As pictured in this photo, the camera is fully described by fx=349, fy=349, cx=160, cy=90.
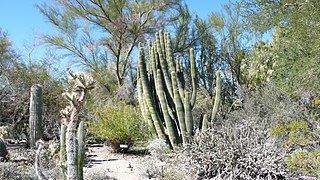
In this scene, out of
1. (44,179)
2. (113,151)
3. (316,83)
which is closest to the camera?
(44,179)

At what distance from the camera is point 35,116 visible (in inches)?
361

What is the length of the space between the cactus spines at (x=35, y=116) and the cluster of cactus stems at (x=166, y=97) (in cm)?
280

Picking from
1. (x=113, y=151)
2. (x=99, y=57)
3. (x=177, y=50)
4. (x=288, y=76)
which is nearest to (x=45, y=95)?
(x=113, y=151)

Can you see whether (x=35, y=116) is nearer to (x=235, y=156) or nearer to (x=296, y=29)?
(x=235, y=156)

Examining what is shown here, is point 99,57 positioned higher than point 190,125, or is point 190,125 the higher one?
point 99,57

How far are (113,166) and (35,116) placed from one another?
3.40 meters

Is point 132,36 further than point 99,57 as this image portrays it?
No

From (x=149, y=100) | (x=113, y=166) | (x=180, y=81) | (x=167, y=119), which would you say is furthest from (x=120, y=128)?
(x=180, y=81)

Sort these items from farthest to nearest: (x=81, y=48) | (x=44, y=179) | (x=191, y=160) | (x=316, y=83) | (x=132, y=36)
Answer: (x=81, y=48), (x=132, y=36), (x=316, y=83), (x=191, y=160), (x=44, y=179)

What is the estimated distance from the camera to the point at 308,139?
19.3ft

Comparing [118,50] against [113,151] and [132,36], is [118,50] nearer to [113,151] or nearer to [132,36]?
[132,36]

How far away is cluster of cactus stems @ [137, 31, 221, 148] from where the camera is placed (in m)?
7.71

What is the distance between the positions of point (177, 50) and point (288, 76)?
8.16 metres

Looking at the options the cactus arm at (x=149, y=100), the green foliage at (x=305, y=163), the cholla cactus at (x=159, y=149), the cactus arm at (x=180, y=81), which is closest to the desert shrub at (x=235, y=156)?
the green foliage at (x=305, y=163)
